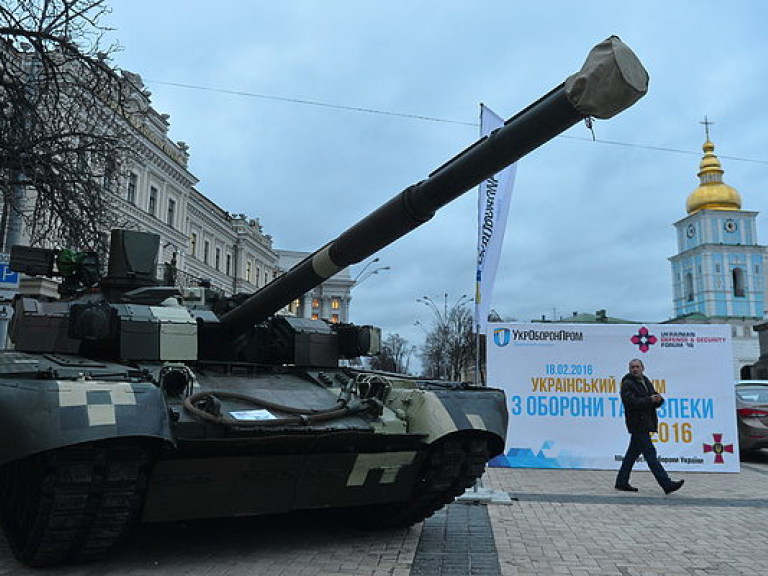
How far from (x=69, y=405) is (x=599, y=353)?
27.2 feet

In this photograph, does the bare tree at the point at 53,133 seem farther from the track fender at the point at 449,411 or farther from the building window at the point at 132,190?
the building window at the point at 132,190

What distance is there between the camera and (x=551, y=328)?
36.4 ft

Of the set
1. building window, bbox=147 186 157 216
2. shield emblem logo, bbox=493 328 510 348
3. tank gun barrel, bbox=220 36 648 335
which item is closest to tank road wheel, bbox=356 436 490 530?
tank gun barrel, bbox=220 36 648 335

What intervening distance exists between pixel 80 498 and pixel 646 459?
6391 millimetres

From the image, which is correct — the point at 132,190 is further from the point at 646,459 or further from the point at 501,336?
the point at 646,459

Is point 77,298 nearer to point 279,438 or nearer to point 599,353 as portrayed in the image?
point 279,438

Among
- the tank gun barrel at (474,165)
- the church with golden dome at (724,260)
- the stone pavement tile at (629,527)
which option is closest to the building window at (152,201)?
the stone pavement tile at (629,527)

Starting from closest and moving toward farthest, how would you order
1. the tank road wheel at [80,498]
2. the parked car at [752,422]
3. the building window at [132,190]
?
the tank road wheel at [80,498] → the parked car at [752,422] → the building window at [132,190]

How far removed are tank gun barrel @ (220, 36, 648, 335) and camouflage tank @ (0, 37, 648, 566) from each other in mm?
11

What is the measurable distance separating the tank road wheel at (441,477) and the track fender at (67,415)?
2216 mm

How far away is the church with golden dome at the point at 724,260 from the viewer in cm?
6575

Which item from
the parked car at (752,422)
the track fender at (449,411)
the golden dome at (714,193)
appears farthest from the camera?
the golden dome at (714,193)

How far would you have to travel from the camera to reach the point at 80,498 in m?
4.35

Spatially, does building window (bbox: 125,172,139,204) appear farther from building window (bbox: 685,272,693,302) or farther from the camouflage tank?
building window (bbox: 685,272,693,302)
